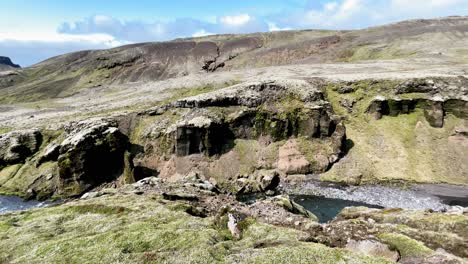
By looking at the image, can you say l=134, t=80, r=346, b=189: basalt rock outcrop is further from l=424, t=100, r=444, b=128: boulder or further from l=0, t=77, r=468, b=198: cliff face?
l=424, t=100, r=444, b=128: boulder

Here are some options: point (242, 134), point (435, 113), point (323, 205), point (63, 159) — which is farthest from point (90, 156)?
point (435, 113)

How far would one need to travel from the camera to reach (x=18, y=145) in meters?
99.6

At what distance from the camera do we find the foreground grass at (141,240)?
105 feet

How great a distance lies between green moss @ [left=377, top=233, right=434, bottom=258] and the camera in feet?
108

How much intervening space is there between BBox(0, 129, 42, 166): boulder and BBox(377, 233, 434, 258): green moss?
92.6 metres

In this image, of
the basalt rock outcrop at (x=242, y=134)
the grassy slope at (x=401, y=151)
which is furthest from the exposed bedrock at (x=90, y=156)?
the grassy slope at (x=401, y=151)

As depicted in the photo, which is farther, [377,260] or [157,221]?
[157,221]

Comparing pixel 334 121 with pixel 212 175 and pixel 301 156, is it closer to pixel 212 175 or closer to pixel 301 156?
pixel 301 156

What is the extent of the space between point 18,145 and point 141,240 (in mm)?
78945

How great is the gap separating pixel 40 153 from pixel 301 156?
218 feet

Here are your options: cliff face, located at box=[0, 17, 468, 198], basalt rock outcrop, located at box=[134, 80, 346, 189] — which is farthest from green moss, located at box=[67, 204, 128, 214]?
basalt rock outcrop, located at box=[134, 80, 346, 189]

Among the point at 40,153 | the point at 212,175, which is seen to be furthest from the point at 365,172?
the point at 40,153

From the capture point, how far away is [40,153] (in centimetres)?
9850

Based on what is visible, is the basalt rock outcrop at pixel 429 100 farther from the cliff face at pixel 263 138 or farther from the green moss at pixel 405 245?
the green moss at pixel 405 245
